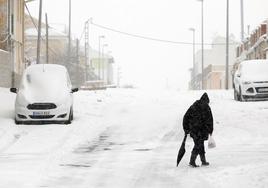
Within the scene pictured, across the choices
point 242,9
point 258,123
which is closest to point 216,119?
point 258,123

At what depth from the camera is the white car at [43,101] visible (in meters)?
19.8

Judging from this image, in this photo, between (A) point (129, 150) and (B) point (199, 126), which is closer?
(B) point (199, 126)

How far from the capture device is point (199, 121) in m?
12.3

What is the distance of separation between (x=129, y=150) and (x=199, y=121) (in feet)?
10.5

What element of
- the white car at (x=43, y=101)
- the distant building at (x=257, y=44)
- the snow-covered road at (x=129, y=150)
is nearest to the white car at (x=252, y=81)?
the snow-covered road at (x=129, y=150)

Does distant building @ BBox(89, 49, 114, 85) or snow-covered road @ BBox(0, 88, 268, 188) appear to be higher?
distant building @ BBox(89, 49, 114, 85)

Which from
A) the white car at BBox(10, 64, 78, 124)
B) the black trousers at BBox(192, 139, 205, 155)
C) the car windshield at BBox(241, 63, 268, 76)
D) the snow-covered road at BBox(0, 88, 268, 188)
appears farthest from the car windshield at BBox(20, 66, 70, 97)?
the car windshield at BBox(241, 63, 268, 76)

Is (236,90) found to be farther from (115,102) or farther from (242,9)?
(242,9)

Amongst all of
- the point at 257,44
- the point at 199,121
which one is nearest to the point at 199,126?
the point at 199,121

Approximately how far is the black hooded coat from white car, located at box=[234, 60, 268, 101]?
15275mm

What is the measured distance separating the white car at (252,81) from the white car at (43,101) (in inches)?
360

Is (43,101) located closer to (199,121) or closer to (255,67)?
(199,121)

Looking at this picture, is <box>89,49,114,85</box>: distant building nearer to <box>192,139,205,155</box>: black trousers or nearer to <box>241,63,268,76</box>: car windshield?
<box>241,63,268,76</box>: car windshield

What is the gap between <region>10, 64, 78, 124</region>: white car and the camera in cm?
1981
